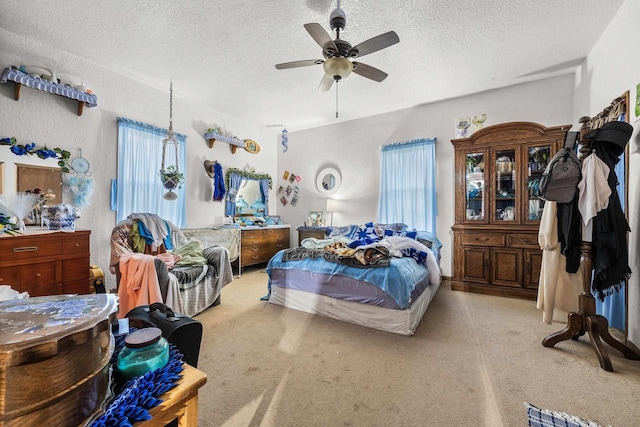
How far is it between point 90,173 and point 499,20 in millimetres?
4618

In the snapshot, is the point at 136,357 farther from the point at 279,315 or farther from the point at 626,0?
the point at 626,0

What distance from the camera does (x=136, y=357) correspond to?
2.10 feet

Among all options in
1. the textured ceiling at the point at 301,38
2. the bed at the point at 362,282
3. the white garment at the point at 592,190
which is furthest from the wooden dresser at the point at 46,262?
the white garment at the point at 592,190

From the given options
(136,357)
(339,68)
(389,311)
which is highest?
(339,68)

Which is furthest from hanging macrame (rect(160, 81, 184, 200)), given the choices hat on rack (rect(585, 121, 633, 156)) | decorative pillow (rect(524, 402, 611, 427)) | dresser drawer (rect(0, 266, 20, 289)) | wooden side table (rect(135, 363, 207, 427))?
hat on rack (rect(585, 121, 633, 156))

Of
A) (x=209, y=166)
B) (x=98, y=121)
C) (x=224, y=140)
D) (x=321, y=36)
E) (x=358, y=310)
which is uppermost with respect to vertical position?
(x=321, y=36)

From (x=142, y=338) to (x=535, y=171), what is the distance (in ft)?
14.2

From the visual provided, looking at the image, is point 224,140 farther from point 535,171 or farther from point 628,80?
point 628,80

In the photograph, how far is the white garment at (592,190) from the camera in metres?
1.97

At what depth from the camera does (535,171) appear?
3527 mm

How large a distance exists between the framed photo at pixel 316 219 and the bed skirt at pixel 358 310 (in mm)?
2267

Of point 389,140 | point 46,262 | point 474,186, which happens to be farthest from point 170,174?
point 474,186

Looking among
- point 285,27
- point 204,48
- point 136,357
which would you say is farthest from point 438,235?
point 136,357

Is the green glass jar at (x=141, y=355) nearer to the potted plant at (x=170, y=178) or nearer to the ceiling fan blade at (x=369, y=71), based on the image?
Result: the ceiling fan blade at (x=369, y=71)
